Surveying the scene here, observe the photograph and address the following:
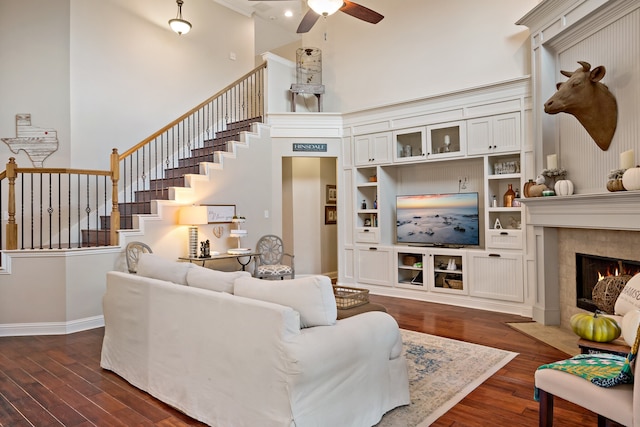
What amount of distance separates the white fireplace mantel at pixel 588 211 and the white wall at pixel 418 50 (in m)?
1.93

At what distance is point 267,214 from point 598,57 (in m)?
4.92

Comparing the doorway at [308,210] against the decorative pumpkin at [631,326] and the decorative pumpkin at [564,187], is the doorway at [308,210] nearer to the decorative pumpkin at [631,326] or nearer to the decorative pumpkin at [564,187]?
the decorative pumpkin at [564,187]

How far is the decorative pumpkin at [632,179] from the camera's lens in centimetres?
327

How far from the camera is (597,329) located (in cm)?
240

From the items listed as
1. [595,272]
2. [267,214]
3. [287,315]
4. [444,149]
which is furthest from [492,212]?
[287,315]

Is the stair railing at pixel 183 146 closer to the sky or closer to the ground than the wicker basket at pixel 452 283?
closer to the sky

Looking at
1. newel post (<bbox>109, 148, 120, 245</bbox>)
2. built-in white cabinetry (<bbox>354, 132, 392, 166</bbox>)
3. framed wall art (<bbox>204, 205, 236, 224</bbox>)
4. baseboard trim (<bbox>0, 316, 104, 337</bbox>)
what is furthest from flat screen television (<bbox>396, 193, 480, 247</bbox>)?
baseboard trim (<bbox>0, 316, 104, 337</bbox>)

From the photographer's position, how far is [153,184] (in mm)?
6859

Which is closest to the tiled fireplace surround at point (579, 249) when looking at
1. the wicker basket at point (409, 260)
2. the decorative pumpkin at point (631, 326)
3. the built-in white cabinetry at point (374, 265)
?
the decorative pumpkin at point (631, 326)

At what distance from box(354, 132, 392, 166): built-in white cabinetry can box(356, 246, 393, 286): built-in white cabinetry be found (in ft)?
4.58

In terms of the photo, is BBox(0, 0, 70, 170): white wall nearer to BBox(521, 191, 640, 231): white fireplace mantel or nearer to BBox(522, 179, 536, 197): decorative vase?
BBox(522, 179, 536, 197): decorative vase

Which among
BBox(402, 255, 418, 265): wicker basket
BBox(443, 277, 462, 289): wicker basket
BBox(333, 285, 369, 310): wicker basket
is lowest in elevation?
BBox(443, 277, 462, 289): wicker basket

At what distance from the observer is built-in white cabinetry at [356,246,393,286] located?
642 centimetres

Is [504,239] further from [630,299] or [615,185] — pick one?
[630,299]
